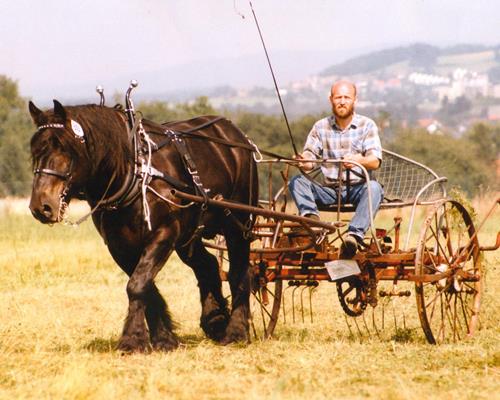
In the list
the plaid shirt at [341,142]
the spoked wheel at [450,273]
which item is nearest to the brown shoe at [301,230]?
the plaid shirt at [341,142]

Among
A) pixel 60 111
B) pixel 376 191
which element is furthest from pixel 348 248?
pixel 60 111

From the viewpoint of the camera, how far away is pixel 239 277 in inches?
371

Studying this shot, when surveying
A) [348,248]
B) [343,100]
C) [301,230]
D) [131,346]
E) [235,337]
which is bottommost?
[235,337]

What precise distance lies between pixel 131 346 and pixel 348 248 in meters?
1.92

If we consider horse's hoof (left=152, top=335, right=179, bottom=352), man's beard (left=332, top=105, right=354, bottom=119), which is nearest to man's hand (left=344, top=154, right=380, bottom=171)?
man's beard (left=332, top=105, right=354, bottom=119)

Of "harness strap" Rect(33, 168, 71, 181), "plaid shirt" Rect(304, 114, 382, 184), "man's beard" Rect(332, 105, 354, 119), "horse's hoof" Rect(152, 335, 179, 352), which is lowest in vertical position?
"horse's hoof" Rect(152, 335, 179, 352)

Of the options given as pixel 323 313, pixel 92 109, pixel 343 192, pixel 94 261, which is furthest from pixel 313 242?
pixel 94 261

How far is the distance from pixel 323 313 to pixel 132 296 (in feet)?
13.0

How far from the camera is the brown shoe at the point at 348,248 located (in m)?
8.66

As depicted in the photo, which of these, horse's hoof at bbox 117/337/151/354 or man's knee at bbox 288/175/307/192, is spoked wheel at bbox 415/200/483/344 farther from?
horse's hoof at bbox 117/337/151/354

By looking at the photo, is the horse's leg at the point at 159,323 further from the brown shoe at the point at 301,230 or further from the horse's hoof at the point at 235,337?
the brown shoe at the point at 301,230

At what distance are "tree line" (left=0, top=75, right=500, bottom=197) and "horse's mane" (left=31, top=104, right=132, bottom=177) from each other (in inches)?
1122

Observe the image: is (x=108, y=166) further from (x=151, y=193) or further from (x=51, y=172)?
(x=51, y=172)

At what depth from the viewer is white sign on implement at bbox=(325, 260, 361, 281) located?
864 centimetres
